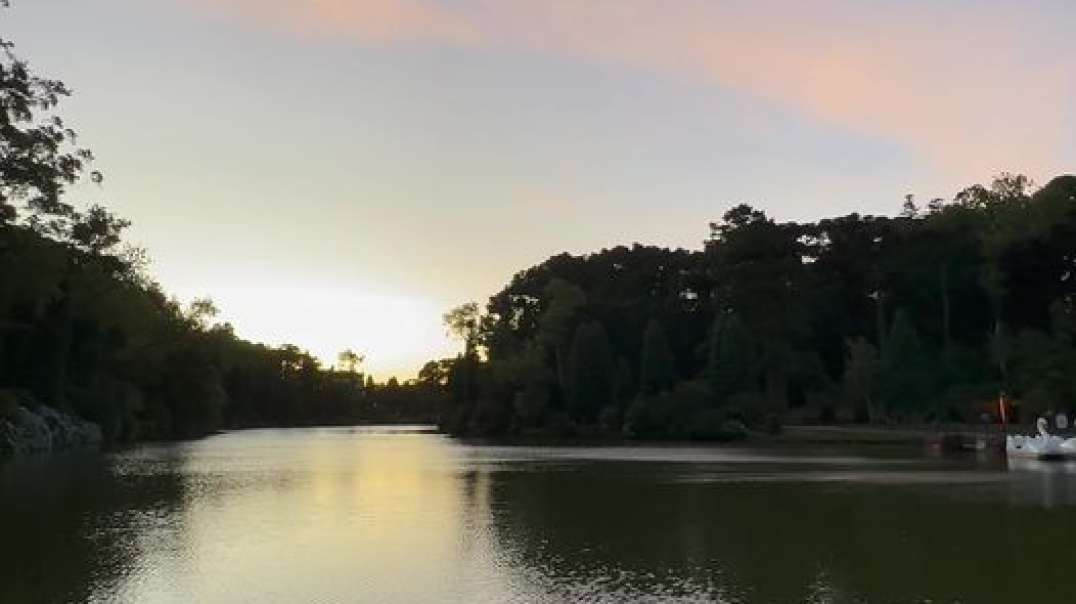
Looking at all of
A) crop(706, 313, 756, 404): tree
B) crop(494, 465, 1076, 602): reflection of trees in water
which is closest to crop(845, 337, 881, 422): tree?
crop(706, 313, 756, 404): tree

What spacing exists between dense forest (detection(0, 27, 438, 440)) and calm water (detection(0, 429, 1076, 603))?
35.0ft

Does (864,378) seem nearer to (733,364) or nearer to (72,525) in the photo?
(733,364)

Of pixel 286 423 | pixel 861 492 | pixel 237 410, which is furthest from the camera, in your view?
pixel 286 423

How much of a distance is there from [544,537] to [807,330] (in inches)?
2760

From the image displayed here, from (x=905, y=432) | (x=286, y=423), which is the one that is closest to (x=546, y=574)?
(x=905, y=432)

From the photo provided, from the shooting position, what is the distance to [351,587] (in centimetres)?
1479

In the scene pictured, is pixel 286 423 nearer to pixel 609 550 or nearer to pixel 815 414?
pixel 815 414

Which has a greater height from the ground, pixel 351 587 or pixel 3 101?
pixel 3 101

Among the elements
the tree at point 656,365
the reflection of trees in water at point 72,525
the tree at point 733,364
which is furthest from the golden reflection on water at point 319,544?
the tree at point 656,365

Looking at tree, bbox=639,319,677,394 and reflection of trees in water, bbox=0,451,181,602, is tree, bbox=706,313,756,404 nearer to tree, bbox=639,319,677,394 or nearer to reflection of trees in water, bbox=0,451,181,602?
tree, bbox=639,319,677,394

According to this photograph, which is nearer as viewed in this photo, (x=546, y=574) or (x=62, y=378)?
(x=546, y=574)

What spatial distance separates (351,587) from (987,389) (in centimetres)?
6396

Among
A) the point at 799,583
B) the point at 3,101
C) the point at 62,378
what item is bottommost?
the point at 799,583

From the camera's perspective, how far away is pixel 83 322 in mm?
70438
